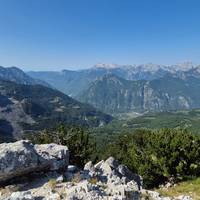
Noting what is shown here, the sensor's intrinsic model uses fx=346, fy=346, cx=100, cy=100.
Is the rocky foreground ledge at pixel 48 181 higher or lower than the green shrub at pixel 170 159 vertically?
higher

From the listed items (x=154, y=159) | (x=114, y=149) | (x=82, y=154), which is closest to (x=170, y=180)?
(x=154, y=159)

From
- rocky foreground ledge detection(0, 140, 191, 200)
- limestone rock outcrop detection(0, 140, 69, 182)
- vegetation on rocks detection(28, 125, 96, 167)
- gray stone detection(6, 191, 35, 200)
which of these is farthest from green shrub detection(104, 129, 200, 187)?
gray stone detection(6, 191, 35, 200)

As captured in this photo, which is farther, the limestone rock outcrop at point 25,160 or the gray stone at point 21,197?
the limestone rock outcrop at point 25,160

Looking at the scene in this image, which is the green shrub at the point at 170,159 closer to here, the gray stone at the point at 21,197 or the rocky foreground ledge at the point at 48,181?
the rocky foreground ledge at the point at 48,181

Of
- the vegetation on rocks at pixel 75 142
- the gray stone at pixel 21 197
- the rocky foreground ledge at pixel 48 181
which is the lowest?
the vegetation on rocks at pixel 75 142

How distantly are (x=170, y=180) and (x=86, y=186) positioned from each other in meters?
30.7

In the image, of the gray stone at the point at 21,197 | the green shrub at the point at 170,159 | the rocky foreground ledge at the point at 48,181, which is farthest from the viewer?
the green shrub at the point at 170,159

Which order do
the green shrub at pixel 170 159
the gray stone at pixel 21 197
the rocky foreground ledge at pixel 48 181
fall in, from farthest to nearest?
1. the green shrub at pixel 170 159
2. the rocky foreground ledge at pixel 48 181
3. the gray stone at pixel 21 197

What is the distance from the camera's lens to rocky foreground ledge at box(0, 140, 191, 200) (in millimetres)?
22969

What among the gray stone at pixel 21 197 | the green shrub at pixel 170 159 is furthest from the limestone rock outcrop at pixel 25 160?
the green shrub at pixel 170 159

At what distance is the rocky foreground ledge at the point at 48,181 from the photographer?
75.4ft

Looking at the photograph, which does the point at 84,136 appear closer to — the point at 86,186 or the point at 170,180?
the point at 170,180

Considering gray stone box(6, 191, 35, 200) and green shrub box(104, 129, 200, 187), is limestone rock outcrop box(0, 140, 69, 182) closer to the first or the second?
gray stone box(6, 191, 35, 200)

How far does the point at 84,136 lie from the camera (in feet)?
251
